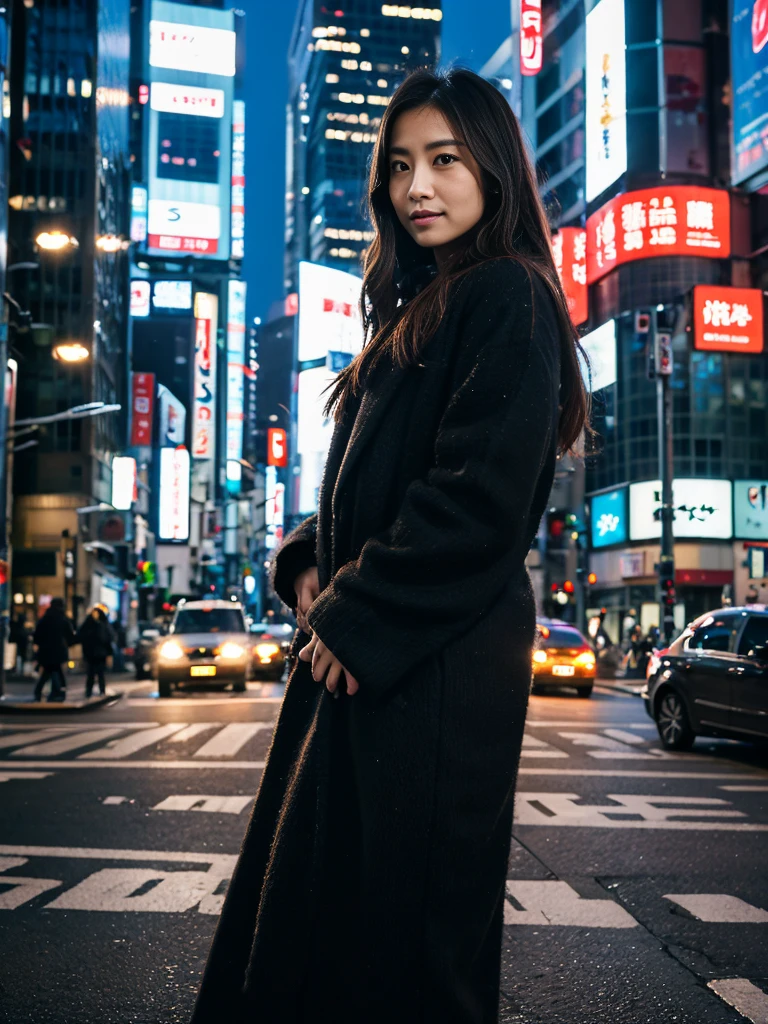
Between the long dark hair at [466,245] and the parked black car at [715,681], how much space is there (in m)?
9.76

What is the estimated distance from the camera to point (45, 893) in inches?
215

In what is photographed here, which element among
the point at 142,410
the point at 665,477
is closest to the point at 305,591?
the point at 665,477

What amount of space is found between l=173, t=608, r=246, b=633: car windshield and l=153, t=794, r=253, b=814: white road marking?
16.8 m

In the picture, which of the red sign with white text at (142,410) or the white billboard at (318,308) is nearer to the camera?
the red sign with white text at (142,410)

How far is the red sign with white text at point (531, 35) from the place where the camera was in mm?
69562

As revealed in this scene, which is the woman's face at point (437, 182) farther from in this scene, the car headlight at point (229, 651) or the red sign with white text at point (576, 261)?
the red sign with white text at point (576, 261)

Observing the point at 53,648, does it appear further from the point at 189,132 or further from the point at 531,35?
the point at 189,132

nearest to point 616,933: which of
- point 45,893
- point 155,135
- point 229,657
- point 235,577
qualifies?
point 45,893

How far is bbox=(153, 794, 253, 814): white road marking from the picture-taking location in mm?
8117

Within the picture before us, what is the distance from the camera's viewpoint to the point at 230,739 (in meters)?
13.2

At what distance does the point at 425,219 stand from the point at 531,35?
239 feet

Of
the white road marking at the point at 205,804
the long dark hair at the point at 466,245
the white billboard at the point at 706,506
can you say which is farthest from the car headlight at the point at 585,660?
the white billboard at the point at 706,506

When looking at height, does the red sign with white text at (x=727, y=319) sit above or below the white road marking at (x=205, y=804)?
above

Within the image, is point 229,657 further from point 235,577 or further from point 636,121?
point 235,577
